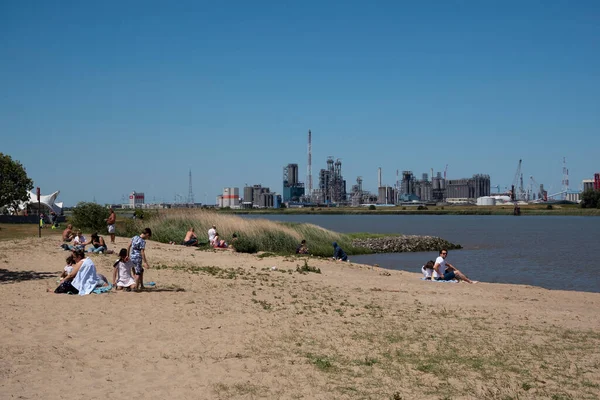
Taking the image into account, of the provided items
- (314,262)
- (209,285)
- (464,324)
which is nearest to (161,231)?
(314,262)

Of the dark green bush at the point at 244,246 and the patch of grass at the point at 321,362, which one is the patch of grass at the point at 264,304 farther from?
the dark green bush at the point at 244,246

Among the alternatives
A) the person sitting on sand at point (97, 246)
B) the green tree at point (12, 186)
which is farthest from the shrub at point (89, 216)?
the green tree at point (12, 186)

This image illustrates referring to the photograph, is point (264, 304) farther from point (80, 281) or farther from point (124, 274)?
point (80, 281)

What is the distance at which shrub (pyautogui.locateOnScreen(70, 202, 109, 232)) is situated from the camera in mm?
32750

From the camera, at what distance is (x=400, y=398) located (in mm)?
7559

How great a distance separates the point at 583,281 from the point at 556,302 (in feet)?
32.6

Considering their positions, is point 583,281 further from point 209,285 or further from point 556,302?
point 209,285

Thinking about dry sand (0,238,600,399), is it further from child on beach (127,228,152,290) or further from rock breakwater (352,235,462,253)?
rock breakwater (352,235,462,253)

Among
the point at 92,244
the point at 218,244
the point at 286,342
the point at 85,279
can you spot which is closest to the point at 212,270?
the point at 85,279

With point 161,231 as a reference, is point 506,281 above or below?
below

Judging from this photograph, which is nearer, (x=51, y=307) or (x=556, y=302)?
(x=51, y=307)

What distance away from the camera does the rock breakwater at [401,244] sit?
41.2 m

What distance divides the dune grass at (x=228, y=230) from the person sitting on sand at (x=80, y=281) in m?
14.6

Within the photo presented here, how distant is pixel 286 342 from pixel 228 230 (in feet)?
69.5
